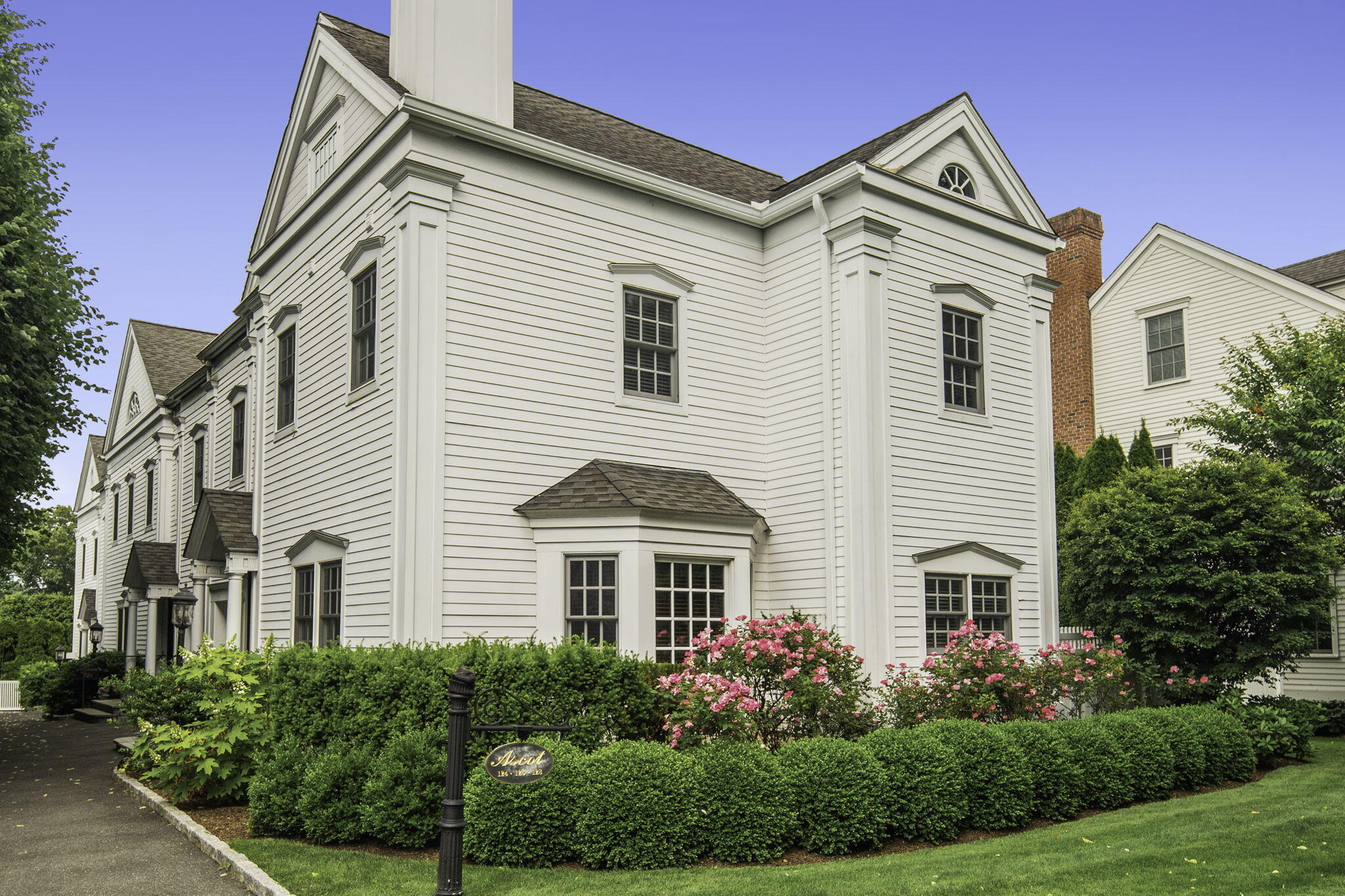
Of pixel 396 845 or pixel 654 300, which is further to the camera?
pixel 654 300

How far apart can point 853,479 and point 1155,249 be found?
16.6 meters

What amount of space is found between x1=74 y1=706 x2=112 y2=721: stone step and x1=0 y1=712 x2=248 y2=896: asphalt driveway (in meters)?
7.76

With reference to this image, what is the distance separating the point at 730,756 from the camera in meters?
8.94

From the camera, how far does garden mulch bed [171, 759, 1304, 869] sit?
8.64m

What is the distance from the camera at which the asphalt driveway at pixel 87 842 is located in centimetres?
798

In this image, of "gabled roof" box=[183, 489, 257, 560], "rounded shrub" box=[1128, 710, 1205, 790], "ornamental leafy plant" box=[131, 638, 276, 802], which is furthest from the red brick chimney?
"ornamental leafy plant" box=[131, 638, 276, 802]

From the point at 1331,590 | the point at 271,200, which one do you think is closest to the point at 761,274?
the point at 271,200

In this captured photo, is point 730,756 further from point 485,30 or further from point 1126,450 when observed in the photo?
point 1126,450

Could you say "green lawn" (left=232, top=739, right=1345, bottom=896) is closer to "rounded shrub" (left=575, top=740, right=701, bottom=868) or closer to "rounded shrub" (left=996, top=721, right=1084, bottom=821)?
"rounded shrub" (left=575, top=740, right=701, bottom=868)

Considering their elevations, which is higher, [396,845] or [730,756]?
[730,756]

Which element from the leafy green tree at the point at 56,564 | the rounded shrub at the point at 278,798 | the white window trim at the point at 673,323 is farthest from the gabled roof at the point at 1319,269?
the leafy green tree at the point at 56,564

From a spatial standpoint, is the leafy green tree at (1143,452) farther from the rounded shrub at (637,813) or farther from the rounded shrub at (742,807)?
the rounded shrub at (637,813)

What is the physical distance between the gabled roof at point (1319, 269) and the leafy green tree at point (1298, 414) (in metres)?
3.35

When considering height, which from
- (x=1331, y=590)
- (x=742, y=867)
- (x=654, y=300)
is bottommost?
(x=742, y=867)
